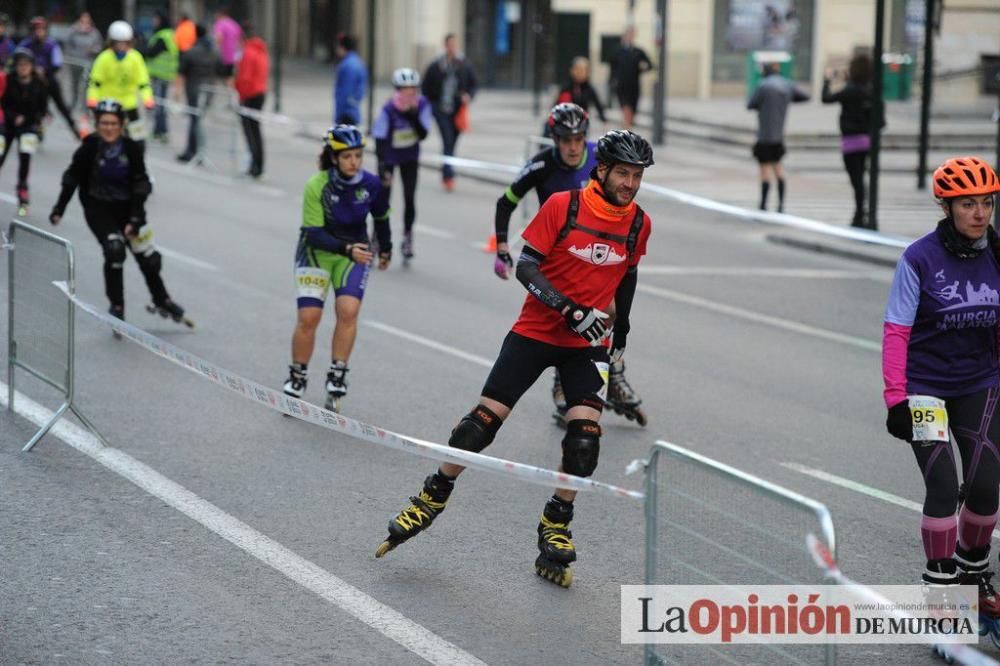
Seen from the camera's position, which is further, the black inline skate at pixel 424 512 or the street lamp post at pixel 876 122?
the street lamp post at pixel 876 122

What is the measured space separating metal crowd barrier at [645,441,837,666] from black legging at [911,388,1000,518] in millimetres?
1423

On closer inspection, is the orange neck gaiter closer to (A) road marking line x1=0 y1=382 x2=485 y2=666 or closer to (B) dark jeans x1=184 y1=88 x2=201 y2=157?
(A) road marking line x1=0 y1=382 x2=485 y2=666

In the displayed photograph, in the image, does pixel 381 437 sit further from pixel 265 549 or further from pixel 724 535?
pixel 724 535

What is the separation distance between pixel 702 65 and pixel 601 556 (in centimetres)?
3260

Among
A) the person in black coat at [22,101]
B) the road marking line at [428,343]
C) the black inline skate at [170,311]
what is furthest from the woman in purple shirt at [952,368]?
the person in black coat at [22,101]

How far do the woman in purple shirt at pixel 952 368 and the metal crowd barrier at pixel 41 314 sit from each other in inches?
184

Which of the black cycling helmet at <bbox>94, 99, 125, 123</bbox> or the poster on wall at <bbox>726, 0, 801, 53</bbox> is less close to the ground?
the poster on wall at <bbox>726, 0, 801, 53</bbox>

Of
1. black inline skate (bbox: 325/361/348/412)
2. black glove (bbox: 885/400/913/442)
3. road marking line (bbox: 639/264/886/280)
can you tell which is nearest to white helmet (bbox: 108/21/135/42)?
road marking line (bbox: 639/264/886/280)

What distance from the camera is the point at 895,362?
6645 millimetres

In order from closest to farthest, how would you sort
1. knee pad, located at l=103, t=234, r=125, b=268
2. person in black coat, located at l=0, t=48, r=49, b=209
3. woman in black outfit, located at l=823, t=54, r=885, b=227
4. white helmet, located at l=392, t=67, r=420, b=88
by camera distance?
knee pad, located at l=103, t=234, r=125, b=268 < white helmet, located at l=392, t=67, r=420, b=88 < person in black coat, located at l=0, t=48, r=49, b=209 < woman in black outfit, located at l=823, t=54, r=885, b=227

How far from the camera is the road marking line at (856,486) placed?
8.91m

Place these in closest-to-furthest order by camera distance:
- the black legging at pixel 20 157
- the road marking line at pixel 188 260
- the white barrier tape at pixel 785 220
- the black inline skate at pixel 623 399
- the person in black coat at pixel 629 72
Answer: the black inline skate at pixel 623 399, the white barrier tape at pixel 785 220, the road marking line at pixel 188 260, the black legging at pixel 20 157, the person in black coat at pixel 629 72

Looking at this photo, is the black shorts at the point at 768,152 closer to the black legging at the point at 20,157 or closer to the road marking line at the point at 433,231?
the road marking line at the point at 433,231
